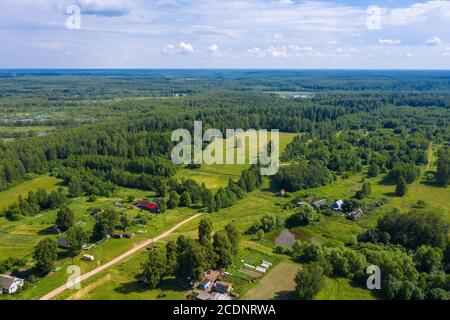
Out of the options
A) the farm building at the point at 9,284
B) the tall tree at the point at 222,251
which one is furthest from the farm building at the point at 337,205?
the farm building at the point at 9,284

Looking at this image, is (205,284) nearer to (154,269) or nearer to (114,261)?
(154,269)

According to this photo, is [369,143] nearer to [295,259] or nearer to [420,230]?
[420,230]

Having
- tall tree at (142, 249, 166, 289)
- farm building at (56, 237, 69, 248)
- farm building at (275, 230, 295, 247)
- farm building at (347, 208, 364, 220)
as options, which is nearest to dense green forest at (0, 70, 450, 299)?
tall tree at (142, 249, 166, 289)

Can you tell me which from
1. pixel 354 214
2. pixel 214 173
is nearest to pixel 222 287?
pixel 354 214

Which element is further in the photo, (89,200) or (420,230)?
(89,200)

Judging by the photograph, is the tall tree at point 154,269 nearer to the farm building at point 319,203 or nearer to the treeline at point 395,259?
the treeline at point 395,259
